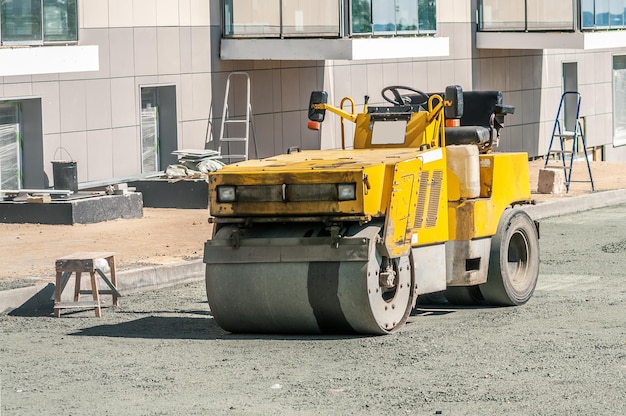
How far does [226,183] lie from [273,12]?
15.6 meters

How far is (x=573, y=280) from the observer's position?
16.5 m

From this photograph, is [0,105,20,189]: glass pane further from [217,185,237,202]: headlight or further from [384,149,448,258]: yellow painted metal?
[384,149,448,258]: yellow painted metal

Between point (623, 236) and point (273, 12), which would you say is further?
point (273, 12)

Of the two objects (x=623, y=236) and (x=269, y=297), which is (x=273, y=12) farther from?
(x=269, y=297)

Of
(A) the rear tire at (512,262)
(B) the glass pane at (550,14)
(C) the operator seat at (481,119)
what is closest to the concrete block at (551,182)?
(B) the glass pane at (550,14)

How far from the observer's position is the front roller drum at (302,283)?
41.0 ft

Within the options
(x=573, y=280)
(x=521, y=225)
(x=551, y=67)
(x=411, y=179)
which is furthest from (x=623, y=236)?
(x=551, y=67)

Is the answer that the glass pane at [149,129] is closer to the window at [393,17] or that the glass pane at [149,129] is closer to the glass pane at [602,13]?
the window at [393,17]

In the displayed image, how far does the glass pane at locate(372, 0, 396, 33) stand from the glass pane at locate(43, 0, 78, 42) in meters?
7.44

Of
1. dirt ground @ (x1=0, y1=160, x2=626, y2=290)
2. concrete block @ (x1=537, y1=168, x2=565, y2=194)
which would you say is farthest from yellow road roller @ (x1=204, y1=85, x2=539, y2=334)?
concrete block @ (x1=537, y1=168, x2=565, y2=194)

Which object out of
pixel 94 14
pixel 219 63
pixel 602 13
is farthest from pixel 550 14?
pixel 94 14

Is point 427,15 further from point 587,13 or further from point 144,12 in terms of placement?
Answer: point 144,12

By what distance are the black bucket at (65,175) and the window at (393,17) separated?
290 inches

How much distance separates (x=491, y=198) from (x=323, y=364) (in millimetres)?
3671
